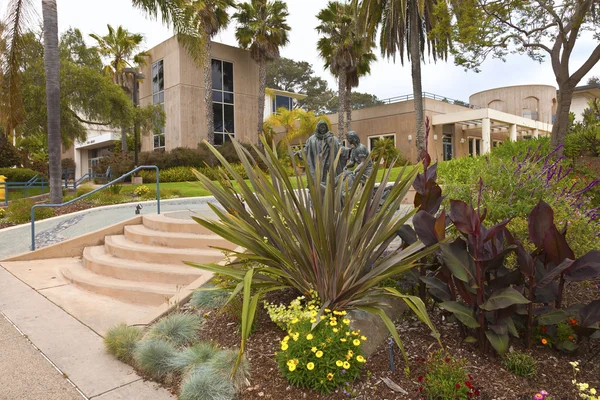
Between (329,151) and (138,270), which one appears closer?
(138,270)

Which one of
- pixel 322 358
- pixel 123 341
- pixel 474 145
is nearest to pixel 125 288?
pixel 123 341

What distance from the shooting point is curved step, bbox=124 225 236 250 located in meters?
5.75

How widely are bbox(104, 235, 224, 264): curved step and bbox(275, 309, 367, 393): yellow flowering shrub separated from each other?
2904 millimetres

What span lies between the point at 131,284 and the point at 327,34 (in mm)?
23309

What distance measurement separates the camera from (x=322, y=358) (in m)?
2.43

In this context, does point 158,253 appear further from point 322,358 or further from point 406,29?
point 406,29

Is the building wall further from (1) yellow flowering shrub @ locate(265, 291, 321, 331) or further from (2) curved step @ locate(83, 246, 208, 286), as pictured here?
(1) yellow flowering shrub @ locate(265, 291, 321, 331)

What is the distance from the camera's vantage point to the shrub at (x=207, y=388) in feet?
7.96

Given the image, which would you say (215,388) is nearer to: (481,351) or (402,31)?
(481,351)

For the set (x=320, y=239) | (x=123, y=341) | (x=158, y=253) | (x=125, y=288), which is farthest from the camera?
(x=158, y=253)

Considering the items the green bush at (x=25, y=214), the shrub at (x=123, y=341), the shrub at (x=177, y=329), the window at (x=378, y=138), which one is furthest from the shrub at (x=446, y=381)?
the window at (x=378, y=138)

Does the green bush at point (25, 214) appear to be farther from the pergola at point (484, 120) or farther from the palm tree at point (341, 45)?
the pergola at point (484, 120)

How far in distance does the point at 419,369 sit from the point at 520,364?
62 cm

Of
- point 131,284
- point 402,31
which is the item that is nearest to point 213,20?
point 402,31
